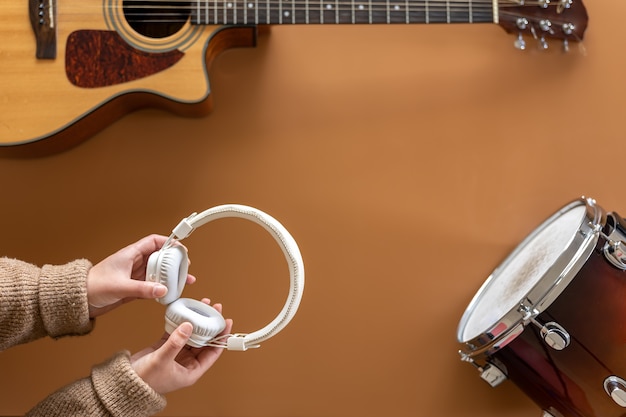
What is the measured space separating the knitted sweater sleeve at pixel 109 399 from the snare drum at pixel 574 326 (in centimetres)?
58

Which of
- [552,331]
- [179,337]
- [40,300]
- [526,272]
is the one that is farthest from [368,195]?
[40,300]

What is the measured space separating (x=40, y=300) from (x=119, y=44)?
0.49 metres

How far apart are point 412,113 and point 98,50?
66cm

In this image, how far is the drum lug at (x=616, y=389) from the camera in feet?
3.23

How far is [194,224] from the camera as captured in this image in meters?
0.89

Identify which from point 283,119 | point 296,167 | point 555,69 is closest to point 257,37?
point 283,119

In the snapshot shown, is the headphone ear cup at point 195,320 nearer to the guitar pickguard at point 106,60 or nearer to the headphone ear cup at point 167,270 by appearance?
the headphone ear cup at point 167,270

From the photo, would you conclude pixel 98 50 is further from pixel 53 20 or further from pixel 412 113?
pixel 412 113

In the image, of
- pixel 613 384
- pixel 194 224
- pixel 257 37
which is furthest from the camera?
pixel 257 37

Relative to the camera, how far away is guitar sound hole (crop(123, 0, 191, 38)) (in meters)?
1.11

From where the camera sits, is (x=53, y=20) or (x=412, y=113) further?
(x=412, y=113)

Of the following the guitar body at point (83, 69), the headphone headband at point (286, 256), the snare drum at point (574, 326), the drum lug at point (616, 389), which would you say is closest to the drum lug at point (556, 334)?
the snare drum at point (574, 326)

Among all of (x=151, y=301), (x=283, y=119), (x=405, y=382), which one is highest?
(x=283, y=119)

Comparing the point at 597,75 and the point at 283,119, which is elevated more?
the point at 597,75
